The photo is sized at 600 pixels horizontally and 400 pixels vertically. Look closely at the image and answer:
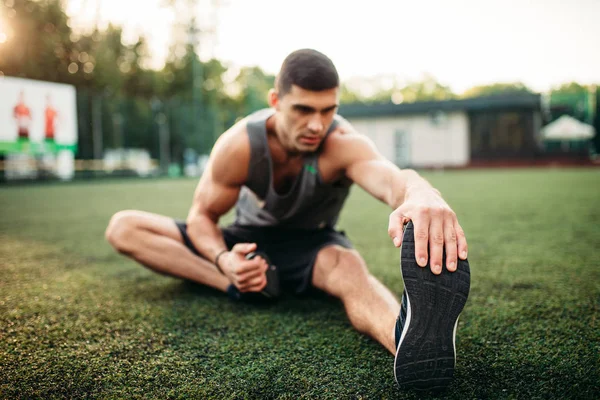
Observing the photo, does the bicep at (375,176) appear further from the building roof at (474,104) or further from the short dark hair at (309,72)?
the building roof at (474,104)

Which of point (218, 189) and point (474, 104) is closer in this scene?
point (218, 189)

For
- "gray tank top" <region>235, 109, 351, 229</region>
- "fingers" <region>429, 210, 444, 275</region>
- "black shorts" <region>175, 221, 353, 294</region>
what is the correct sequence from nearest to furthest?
1. "fingers" <region>429, 210, 444, 275</region>
2. "gray tank top" <region>235, 109, 351, 229</region>
3. "black shorts" <region>175, 221, 353, 294</region>

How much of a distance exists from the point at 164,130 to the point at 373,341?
18.2 m

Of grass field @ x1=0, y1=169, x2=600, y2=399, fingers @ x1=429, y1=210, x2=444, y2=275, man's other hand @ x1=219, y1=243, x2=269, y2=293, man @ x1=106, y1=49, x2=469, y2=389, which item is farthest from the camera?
man's other hand @ x1=219, y1=243, x2=269, y2=293

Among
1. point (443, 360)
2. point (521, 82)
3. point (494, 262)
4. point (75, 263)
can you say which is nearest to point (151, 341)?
point (443, 360)

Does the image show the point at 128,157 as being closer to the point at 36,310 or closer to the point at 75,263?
the point at 75,263

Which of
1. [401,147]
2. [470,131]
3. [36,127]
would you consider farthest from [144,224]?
[470,131]

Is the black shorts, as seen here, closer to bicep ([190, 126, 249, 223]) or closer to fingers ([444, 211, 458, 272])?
bicep ([190, 126, 249, 223])

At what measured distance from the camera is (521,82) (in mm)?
50312

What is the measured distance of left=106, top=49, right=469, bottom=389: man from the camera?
1.68 metres

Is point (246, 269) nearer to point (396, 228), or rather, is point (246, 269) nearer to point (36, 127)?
point (396, 228)

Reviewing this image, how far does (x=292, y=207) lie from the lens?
6.87 feet

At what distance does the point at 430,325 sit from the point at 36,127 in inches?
621

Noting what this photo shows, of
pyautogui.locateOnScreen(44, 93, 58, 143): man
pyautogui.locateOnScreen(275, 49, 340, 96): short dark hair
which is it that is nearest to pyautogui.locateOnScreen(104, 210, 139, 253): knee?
pyautogui.locateOnScreen(275, 49, 340, 96): short dark hair
